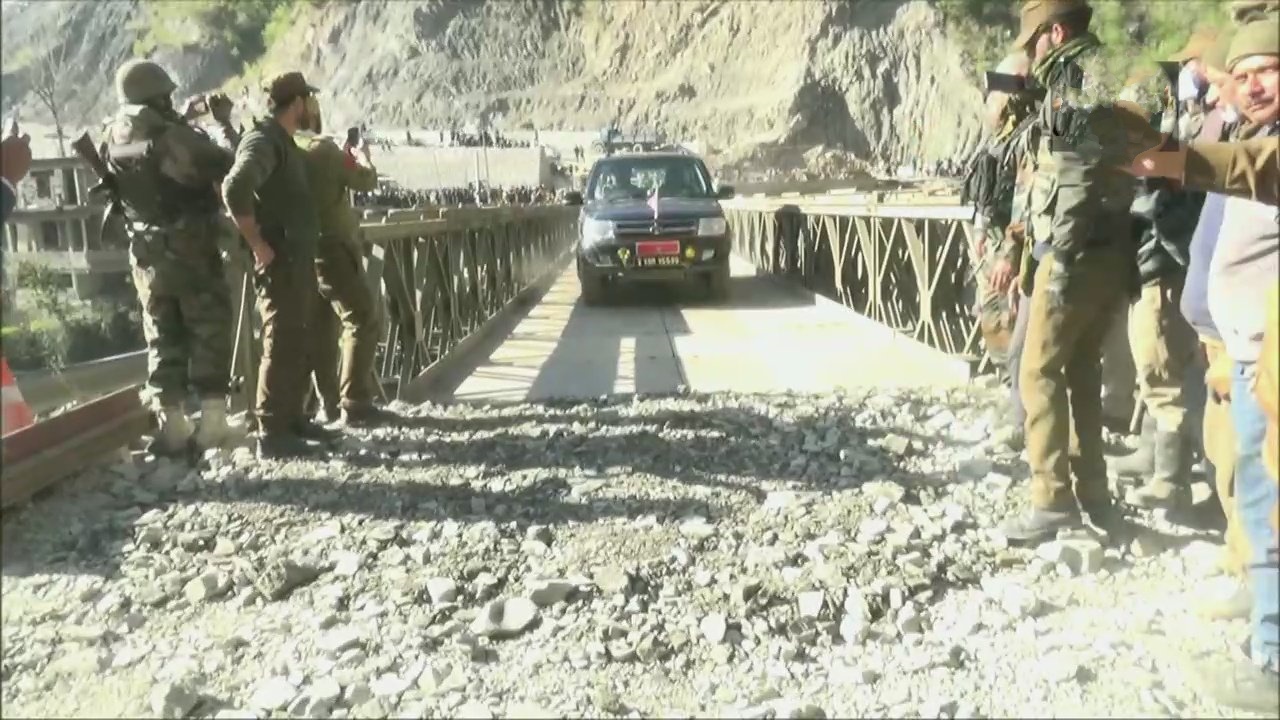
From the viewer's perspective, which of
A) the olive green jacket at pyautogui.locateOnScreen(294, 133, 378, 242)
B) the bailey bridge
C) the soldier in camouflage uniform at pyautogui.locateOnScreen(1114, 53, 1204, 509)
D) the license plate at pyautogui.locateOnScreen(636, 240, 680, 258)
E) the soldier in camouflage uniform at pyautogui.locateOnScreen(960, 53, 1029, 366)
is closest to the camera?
the soldier in camouflage uniform at pyautogui.locateOnScreen(1114, 53, 1204, 509)

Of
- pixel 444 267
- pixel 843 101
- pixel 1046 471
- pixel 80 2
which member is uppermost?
pixel 843 101

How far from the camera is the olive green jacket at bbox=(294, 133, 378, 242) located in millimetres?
5527

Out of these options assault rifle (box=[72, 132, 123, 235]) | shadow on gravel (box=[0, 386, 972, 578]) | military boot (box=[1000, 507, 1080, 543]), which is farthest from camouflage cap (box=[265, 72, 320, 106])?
military boot (box=[1000, 507, 1080, 543])

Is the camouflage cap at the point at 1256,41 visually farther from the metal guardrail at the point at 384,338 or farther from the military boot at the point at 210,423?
the military boot at the point at 210,423

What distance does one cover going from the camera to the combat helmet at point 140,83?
4.81 meters

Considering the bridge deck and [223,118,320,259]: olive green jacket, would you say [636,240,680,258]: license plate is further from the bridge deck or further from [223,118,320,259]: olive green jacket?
[223,118,320,259]: olive green jacket

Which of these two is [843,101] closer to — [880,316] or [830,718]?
[880,316]

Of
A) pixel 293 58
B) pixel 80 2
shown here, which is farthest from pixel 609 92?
pixel 80 2

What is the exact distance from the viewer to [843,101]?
236 ft

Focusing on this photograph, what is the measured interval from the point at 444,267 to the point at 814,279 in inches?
230

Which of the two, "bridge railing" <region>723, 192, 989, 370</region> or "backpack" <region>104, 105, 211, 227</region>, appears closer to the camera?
"backpack" <region>104, 105, 211, 227</region>

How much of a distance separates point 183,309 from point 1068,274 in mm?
3754

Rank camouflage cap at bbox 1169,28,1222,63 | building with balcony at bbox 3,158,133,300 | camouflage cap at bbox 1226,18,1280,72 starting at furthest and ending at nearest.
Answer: camouflage cap at bbox 1169,28,1222,63 → building with balcony at bbox 3,158,133,300 → camouflage cap at bbox 1226,18,1280,72

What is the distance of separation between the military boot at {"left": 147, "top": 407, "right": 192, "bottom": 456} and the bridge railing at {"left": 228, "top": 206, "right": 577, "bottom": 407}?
621mm
